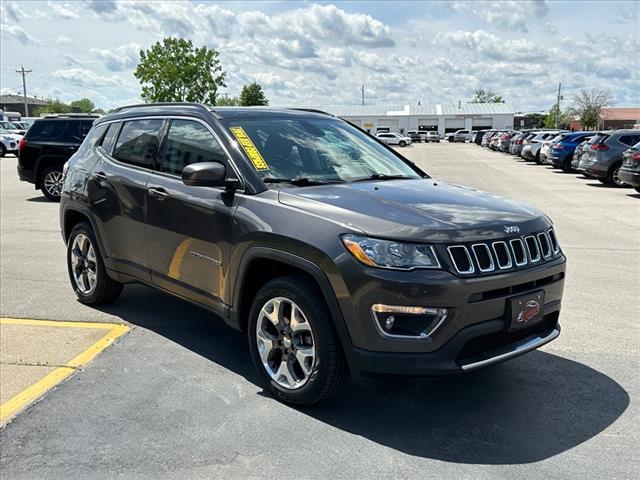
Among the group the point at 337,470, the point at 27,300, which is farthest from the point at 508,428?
the point at 27,300

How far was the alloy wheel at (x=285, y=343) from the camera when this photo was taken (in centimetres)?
366

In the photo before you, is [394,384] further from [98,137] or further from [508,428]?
[98,137]

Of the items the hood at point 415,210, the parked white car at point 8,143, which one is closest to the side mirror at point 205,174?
the hood at point 415,210

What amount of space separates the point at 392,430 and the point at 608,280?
14.4ft

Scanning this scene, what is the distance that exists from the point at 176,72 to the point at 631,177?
184 feet

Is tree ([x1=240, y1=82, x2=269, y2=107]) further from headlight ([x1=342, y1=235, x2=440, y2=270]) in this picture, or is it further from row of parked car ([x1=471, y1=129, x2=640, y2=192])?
headlight ([x1=342, y1=235, x2=440, y2=270])

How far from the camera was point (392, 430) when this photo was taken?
11.6 ft

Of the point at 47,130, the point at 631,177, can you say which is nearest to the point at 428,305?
the point at 47,130

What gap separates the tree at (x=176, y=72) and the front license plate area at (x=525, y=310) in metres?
63.0

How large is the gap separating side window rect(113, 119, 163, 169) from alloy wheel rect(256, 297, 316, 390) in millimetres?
1813

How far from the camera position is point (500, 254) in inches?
135

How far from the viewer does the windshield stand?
4.21 metres

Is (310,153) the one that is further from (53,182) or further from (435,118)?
(435,118)

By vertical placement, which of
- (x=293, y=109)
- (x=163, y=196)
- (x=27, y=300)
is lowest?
(x=27, y=300)
